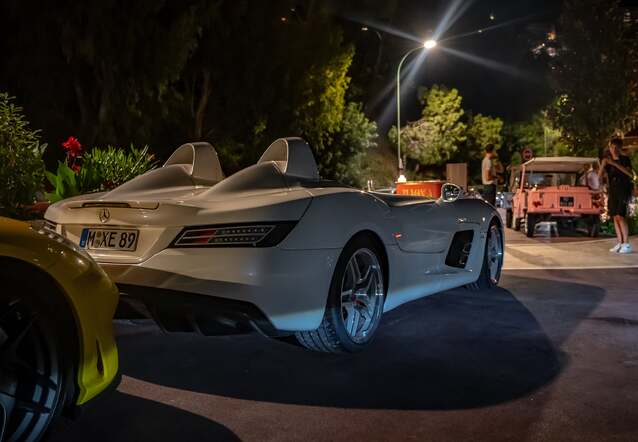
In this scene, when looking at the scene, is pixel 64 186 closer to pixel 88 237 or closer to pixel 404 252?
pixel 88 237

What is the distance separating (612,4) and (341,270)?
3010 centimetres

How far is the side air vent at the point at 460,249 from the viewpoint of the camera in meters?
5.84

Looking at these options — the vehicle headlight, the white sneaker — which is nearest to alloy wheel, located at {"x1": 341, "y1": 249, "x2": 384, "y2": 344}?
the vehicle headlight

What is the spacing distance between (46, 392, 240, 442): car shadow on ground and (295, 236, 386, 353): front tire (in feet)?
3.26

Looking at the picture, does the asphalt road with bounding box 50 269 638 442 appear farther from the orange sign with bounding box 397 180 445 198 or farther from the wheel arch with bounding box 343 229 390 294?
the orange sign with bounding box 397 180 445 198

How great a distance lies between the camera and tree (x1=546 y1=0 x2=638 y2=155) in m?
29.3

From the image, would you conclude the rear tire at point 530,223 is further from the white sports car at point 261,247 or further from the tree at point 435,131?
the tree at point 435,131

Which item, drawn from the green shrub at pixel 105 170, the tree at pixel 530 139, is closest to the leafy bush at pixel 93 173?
the green shrub at pixel 105 170

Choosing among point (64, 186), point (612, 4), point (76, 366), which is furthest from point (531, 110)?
point (76, 366)

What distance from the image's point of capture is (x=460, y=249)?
5984mm

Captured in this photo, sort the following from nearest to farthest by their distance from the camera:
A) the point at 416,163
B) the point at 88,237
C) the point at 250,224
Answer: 1. the point at 250,224
2. the point at 88,237
3. the point at 416,163

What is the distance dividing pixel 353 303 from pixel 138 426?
5.45ft

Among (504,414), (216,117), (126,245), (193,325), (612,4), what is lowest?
(504,414)

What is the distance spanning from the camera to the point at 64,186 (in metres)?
7.71
